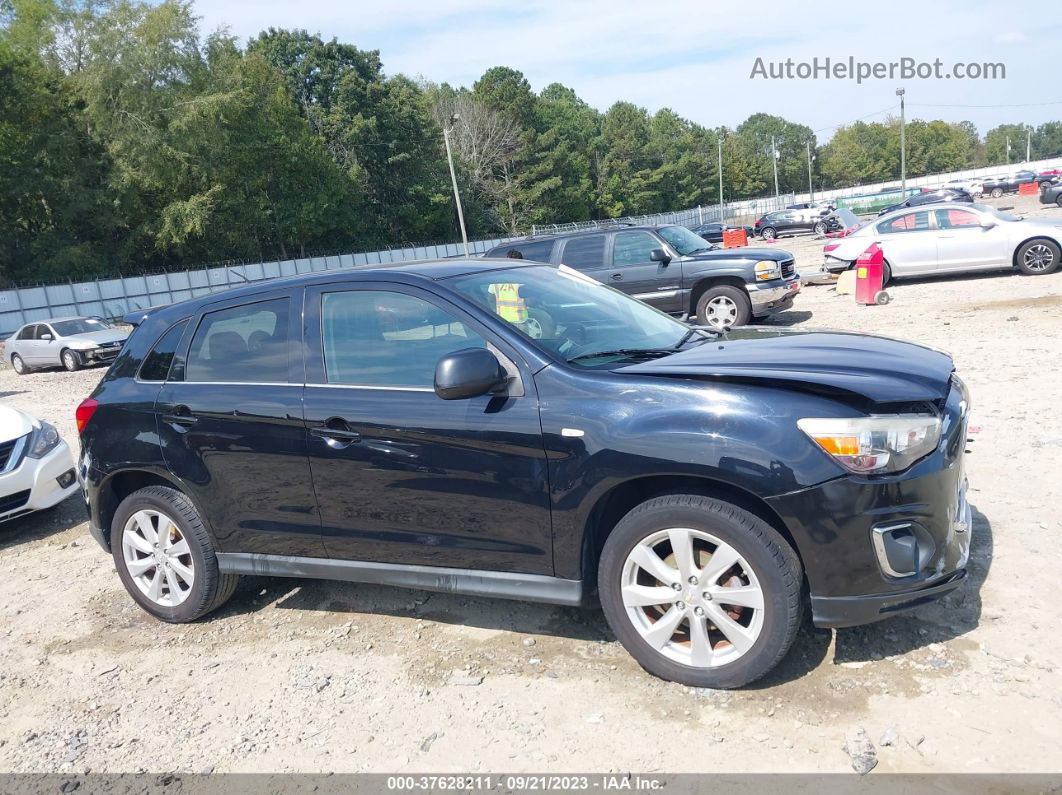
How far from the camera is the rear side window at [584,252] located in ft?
42.5

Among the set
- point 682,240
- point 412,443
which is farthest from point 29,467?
point 682,240

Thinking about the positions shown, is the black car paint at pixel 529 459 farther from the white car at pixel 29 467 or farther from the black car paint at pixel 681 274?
the black car paint at pixel 681 274

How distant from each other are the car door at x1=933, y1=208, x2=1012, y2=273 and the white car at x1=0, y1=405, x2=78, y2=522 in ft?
48.8

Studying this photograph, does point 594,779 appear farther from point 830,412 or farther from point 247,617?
point 247,617

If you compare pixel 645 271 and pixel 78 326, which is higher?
pixel 645 271

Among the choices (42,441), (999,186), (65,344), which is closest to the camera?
(42,441)

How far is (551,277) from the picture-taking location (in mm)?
4559

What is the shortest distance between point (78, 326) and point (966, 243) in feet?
66.7

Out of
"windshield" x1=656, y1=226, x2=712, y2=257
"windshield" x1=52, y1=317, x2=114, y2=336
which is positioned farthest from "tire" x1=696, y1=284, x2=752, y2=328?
"windshield" x1=52, y1=317, x2=114, y2=336

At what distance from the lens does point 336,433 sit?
3.91 m

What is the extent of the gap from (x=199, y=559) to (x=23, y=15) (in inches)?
2360

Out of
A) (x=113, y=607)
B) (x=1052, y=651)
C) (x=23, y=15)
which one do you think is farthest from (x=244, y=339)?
(x=23, y=15)

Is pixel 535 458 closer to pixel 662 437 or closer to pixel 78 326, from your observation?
pixel 662 437

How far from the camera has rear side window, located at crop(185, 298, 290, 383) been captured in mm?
4230
